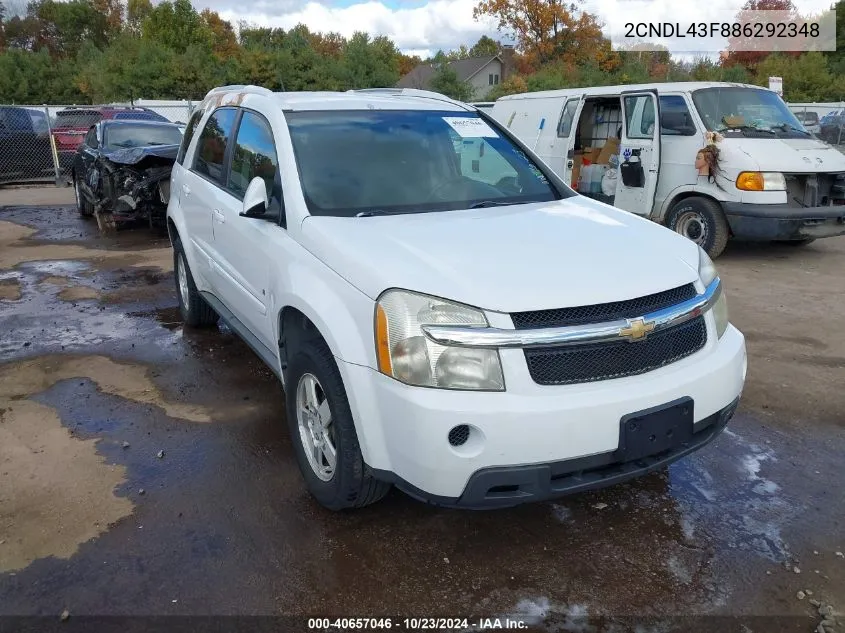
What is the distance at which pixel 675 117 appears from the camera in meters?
8.06

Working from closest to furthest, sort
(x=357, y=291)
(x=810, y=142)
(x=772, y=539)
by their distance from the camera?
1. (x=357, y=291)
2. (x=772, y=539)
3. (x=810, y=142)

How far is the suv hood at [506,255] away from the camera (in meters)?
2.56

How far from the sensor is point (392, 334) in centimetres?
251

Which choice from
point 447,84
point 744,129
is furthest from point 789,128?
point 447,84

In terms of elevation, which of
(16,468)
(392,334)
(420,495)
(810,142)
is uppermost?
(810,142)

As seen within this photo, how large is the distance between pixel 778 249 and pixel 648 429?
7.45 meters

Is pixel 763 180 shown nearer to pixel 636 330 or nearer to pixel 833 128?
pixel 636 330

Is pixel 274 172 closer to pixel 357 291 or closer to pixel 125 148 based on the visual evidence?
pixel 357 291

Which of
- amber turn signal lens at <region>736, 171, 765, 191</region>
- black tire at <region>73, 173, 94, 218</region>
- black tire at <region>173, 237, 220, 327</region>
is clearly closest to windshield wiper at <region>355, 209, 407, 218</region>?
black tire at <region>173, 237, 220, 327</region>

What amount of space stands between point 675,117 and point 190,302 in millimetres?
5828

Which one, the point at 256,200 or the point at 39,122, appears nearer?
the point at 256,200

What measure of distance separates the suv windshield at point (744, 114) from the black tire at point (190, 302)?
578 centimetres

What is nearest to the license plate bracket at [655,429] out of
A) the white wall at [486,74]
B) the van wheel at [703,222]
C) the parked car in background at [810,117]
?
the van wheel at [703,222]

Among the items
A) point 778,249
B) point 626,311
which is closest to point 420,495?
point 626,311
